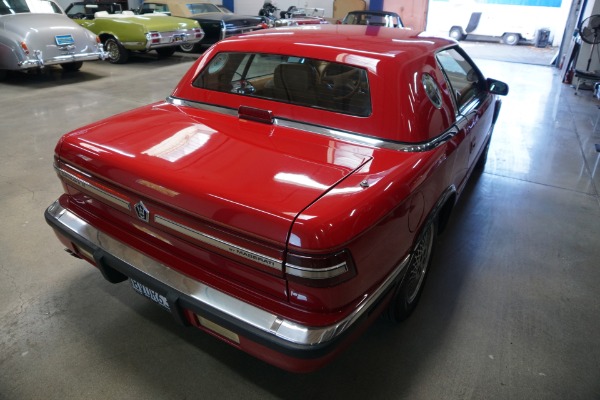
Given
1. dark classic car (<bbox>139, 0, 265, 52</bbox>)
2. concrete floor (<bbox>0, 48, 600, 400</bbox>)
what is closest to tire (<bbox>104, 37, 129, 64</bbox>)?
dark classic car (<bbox>139, 0, 265, 52</bbox>)

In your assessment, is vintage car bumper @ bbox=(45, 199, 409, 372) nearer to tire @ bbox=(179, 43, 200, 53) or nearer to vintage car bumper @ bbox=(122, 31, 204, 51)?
vintage car bumper @ bbox=(122, 31, 204, 51)

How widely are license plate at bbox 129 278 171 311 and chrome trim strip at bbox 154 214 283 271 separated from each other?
31cm

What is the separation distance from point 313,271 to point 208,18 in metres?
10.5

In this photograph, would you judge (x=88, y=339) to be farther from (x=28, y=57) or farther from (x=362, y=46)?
(x=28, y=57)

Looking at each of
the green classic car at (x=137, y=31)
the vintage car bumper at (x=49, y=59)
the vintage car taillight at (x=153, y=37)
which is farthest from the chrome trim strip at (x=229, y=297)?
the green classic car at (x=137, y=31)

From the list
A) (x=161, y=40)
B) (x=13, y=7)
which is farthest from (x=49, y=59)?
(x=161, y=40)

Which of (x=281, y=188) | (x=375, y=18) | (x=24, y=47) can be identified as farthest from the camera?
(x=375, y=18)

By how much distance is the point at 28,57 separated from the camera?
6762 mm

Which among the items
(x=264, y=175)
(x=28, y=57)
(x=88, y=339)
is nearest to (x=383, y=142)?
(x=264, y=175)

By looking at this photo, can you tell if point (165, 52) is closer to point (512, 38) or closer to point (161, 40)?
point (161, 40)

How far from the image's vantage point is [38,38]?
6891 mm

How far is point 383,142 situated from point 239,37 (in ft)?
4.34

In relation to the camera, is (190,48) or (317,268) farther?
(190,48)

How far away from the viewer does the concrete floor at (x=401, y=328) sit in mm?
1874
